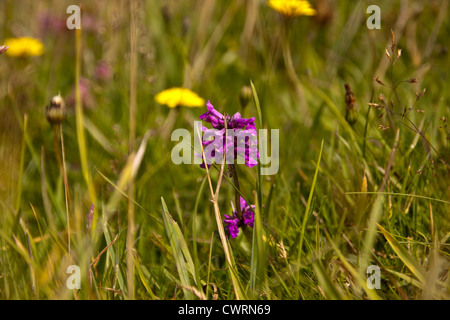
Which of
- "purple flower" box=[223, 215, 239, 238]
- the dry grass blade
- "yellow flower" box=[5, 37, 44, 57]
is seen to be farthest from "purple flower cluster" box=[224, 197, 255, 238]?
"yellow flower" box=[5, 37, 44, 57]

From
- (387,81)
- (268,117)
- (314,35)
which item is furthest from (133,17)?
(314,35)

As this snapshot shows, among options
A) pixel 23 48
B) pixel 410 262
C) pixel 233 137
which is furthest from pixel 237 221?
pixel 23 48

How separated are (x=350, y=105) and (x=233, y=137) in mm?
330

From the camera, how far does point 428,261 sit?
0.71 meters

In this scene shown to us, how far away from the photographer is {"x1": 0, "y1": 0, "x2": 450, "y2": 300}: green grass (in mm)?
680

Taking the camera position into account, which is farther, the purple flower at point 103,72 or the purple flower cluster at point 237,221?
the purple flower at point 103,72

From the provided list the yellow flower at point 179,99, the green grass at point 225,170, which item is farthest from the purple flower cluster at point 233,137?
the yellow flower at point 179,99

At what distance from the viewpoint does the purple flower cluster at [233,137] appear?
689 millimetres

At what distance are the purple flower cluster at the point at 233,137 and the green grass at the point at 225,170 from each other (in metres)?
0.04

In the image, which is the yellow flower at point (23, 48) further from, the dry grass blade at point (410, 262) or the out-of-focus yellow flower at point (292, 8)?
the dry grass blade at point (410, 262)

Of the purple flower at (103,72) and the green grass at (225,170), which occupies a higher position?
the purple flower at (103,72)

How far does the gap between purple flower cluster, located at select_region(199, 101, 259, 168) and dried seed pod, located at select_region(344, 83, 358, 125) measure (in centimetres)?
30
